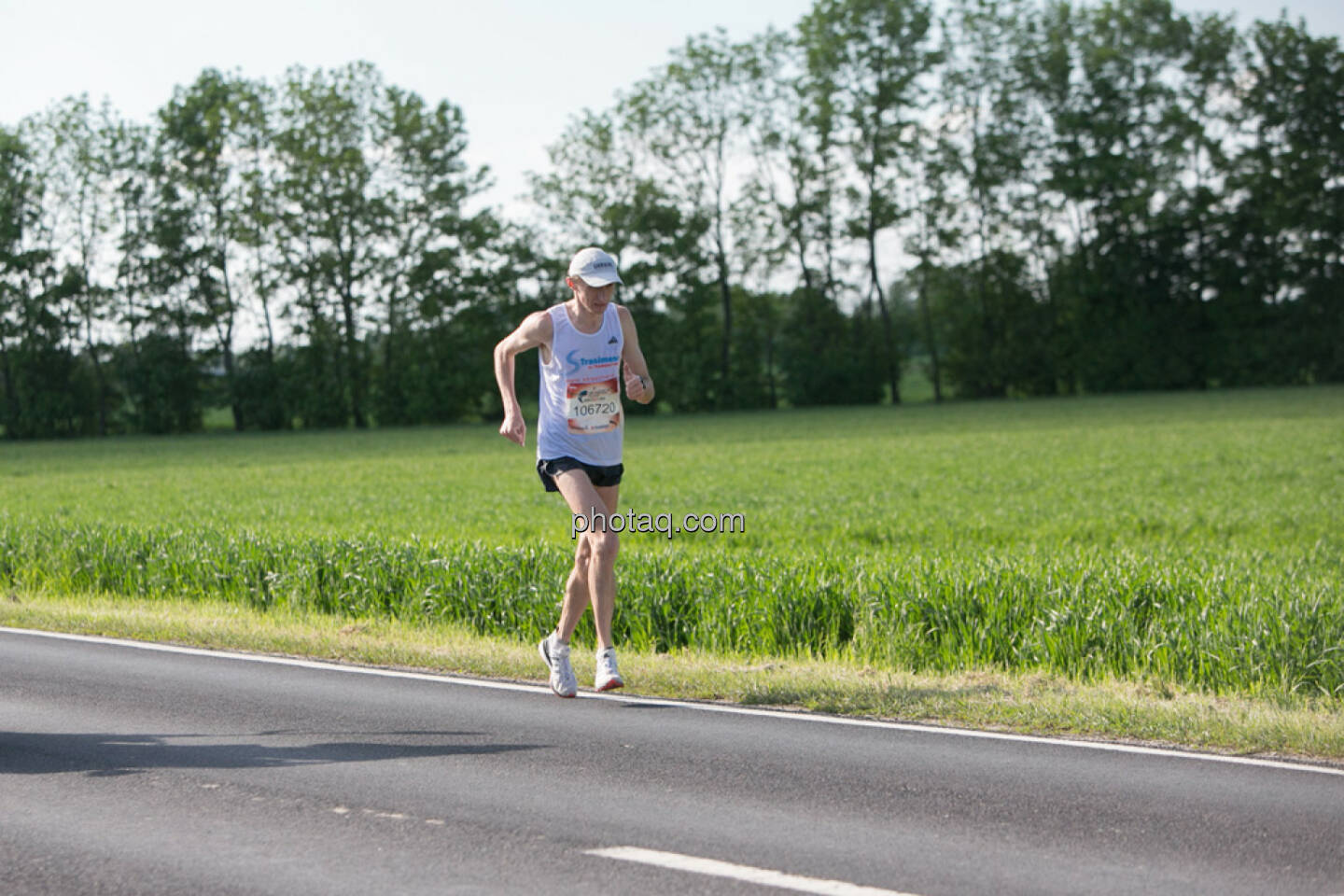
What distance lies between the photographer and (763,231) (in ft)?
244

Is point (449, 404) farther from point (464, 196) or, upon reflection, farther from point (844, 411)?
point (844, 411)

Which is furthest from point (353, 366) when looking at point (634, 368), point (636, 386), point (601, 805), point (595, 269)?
point (601, 805)

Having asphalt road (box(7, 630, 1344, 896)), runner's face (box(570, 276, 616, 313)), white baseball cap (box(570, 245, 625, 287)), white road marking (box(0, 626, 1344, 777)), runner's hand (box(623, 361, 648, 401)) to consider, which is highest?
white baseball cap (box(570, 245, 625, 287))

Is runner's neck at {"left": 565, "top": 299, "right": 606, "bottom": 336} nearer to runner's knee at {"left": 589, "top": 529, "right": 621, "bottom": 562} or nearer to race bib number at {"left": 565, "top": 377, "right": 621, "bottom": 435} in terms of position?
race bib number at {"left": 565, "top": 377, "right": 621, "bottom": 435}

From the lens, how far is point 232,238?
232ft

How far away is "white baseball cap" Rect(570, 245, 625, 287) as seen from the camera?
7586 mm

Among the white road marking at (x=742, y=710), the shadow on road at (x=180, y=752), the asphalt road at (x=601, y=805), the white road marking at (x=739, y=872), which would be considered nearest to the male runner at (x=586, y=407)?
the white road marking at (x=742, y=710)

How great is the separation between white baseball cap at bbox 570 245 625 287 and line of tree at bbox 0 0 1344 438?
210 ft

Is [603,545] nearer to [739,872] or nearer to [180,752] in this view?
[180,752]

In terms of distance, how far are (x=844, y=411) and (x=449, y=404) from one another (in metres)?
20.1

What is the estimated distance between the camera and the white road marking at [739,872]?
14.9 ft

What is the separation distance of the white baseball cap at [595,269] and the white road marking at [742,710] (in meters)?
2.41

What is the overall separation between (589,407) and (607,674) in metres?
1.56

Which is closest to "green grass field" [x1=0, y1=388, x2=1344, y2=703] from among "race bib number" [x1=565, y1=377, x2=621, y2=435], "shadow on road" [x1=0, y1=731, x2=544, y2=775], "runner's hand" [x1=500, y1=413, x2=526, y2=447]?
"race bib number" [x1=565, y1=377, x2=621, y2=435]
